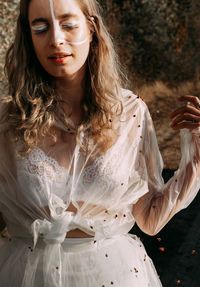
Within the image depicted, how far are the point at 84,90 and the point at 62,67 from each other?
0.53 feet

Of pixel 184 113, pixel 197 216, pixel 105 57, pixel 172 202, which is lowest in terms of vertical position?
pixel 197 216

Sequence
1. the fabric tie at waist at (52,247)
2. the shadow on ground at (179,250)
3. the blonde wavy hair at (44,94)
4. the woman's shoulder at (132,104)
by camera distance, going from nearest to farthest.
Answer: the fabric tie at waist at (52,247), the blonde wavy hair at (44,94), the woman's shoulder at (132,104), the shadow on ground at (179,250)

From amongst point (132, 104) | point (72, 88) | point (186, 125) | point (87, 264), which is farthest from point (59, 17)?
point (87, 264)

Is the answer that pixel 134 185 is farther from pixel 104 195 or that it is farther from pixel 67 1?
pixel 67 1

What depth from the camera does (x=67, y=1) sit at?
148 cm

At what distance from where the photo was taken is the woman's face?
4.76 ft

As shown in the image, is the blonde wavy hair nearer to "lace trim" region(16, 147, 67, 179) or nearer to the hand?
"lace trim" region(16, 147, 67, 179)

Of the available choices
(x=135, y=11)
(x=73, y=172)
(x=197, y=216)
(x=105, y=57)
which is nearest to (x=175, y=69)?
(x=135, y=11)

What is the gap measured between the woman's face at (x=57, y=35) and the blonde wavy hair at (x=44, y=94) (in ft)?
0.16

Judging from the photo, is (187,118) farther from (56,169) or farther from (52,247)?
(52,247)

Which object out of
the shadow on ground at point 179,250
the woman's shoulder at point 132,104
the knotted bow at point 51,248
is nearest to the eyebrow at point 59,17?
the woman's shoulder at point 132,104

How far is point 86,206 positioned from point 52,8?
561mm

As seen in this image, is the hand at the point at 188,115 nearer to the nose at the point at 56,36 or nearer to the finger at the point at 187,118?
the finger at the point at 187,118

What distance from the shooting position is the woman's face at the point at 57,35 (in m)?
1.45
